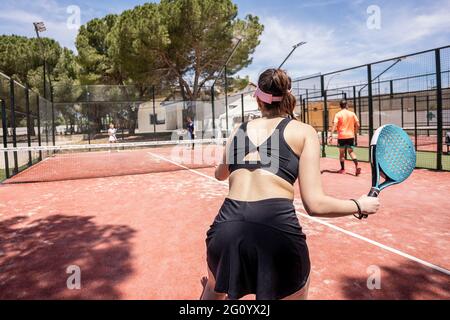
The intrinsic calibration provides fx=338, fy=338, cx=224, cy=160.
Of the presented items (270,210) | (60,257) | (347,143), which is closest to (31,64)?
(347,143)

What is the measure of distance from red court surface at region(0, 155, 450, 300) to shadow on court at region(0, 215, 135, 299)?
0.04 ft

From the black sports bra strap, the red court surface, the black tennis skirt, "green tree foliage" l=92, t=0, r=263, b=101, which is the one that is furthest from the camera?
"green tree foliage" l=92, t=0, r=263, b=101

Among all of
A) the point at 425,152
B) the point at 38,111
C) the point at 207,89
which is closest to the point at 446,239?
the point at 425,152

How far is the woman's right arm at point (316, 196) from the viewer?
1465mm

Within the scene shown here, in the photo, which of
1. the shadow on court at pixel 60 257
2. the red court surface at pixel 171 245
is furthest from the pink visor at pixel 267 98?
the shadow on court at pixel 60 257

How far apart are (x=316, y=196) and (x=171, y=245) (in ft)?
10.4

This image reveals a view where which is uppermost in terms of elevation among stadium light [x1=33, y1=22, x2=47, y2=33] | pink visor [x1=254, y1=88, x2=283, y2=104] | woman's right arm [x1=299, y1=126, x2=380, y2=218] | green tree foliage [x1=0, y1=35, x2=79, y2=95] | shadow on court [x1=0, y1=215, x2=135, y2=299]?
green tree foliage [x1=0, y1=35, x2=79, y2=95]

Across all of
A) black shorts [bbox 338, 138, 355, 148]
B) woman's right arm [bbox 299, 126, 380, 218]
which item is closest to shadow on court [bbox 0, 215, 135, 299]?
woman's right arm [bbox 299, 126, 380, 218]

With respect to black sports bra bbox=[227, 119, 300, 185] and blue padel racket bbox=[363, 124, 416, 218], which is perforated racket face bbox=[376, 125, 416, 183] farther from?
black sports bra bbox=[227, 119, 300, 185]

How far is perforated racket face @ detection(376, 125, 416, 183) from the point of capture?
1.79 meters

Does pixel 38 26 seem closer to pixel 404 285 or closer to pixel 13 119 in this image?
pixel 13 119

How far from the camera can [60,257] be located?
158 inches
